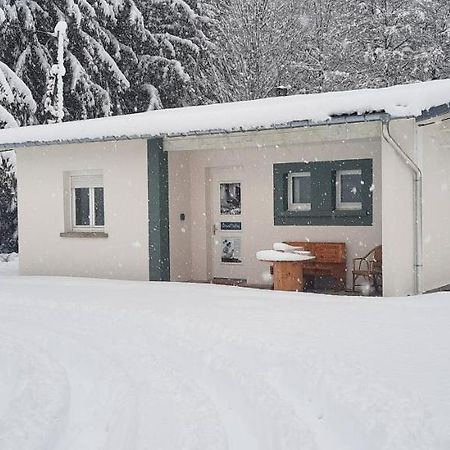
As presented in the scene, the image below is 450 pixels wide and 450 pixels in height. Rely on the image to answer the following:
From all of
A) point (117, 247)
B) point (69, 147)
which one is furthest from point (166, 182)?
point (69, 147)

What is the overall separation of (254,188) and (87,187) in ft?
10.7

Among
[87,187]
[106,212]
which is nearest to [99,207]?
[87,187]

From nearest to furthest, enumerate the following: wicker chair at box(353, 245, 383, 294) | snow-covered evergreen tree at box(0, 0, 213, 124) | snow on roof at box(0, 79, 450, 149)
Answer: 1. snow on roof at box(0, 79, 450, 149)
2. wicker chair at box(353, 245, 383, 294)
3. snow-covered evergreen tree at box(0, 0, 213, 124)

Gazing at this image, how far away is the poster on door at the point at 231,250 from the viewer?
12.8 metres

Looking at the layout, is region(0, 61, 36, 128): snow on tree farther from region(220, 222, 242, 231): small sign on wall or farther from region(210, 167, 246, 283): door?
region(220, 222, 242, 231): small sign on wall

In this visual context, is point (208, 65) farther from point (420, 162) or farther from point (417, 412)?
point (417, 412)

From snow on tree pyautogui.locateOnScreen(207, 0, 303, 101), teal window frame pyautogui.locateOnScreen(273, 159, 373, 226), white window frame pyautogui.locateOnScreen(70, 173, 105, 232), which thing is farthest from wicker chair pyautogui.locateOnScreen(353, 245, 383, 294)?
snow on tree pyautogui.locateOnScreen(207, 0, 303, 101)

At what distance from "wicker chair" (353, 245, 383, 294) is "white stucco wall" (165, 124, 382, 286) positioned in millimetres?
167

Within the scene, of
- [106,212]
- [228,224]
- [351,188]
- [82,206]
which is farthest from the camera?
[82,206]

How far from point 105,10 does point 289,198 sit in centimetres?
1515

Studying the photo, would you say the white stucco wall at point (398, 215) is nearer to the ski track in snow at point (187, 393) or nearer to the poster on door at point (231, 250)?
the ski track in snow at point (187, 393)

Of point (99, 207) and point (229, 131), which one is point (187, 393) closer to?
point (229, 131)

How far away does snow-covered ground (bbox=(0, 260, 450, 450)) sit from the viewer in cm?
440

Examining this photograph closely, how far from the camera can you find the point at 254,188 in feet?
40.7
